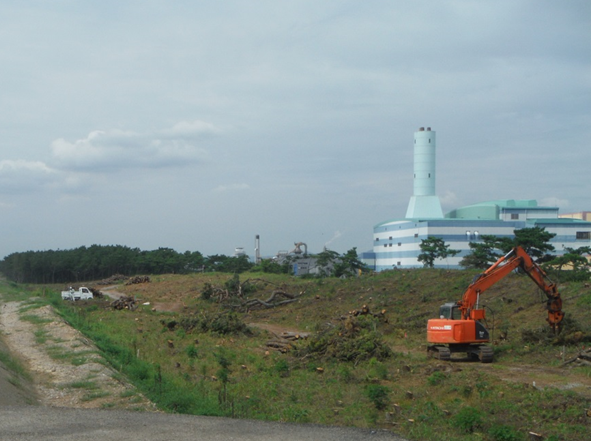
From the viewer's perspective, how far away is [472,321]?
19875 millimetres

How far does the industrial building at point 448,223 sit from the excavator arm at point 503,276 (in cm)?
4345

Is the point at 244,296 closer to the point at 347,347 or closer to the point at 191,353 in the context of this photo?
the point at 191,353

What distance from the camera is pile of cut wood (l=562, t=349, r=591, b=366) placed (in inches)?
697

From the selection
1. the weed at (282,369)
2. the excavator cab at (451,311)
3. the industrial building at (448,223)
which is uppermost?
the industrial building at (448,223)

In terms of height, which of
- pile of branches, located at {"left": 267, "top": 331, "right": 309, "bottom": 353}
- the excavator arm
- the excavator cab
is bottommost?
pile of branches, located at {"left": 267, "top": 331, "right": 309, "bottom": 353}

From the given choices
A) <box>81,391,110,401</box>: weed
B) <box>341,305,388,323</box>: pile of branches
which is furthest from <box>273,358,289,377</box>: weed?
<box>341,305,388,323</box>: pile of branches

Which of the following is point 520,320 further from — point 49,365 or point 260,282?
point 260,282

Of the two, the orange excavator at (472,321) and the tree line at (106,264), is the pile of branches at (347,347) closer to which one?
the orange excavator at (472,321)

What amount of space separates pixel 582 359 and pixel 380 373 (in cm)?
543

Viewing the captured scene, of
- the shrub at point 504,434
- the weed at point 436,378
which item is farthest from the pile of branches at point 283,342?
the shrub at point 504,434

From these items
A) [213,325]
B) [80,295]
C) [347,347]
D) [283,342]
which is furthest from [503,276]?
[80,295]

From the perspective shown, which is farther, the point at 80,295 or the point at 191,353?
the point at 80,295

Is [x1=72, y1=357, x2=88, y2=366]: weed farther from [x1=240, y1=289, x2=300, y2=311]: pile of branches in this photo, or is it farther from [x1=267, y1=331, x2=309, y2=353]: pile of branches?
[x1=240, y1=289, x2=300, y2=311]: pile of branches

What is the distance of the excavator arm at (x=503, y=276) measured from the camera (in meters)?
20.6
